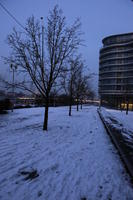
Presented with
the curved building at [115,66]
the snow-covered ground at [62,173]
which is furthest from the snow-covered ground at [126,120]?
the curved building at [115,66]

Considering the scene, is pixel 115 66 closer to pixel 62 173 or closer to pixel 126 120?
pixel 126 120

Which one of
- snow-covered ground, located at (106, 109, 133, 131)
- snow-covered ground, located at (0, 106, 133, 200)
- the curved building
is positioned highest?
the curved building

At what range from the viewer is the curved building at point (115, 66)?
6384 centimetres

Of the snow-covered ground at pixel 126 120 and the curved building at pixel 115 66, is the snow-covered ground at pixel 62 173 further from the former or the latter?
the curved building at pixel 115 66

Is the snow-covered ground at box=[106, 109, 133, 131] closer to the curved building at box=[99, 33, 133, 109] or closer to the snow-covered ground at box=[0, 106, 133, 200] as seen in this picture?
the snow-covered ground at box=[0, 106, 133, 200]

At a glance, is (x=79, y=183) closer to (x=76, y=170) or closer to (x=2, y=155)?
(x=76, y=170)

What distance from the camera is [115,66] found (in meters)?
68.6

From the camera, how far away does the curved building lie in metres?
63.8

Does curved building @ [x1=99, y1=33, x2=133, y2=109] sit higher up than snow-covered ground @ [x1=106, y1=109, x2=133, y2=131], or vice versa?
curved building @ [x1=99, y1=33, x2=133, y2=109]

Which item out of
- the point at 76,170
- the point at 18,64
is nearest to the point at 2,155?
the point at 76,170

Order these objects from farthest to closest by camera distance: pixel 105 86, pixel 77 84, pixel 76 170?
pixel 105 86
pixel 77 84
pixel 76 170

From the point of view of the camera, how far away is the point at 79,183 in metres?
3.27

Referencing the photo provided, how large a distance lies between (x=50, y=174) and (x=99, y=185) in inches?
49.4

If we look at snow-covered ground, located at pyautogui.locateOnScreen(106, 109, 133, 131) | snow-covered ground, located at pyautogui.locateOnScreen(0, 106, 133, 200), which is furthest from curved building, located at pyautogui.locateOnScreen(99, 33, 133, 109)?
snow-covered ground, located at pyautogui.locateOnScreen(0, 106, 133, 200)
